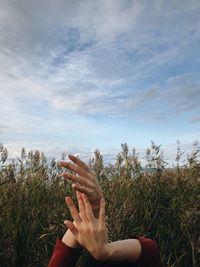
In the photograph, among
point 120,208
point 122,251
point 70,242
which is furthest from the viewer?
point 120,208

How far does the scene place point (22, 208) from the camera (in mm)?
5238

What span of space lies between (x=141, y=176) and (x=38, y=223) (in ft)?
5.58

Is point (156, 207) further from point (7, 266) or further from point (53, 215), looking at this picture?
point (7, 266)

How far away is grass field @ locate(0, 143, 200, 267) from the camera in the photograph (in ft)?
15.3

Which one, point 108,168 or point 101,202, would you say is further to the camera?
point 108,168

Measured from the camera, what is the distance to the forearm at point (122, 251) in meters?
2.23

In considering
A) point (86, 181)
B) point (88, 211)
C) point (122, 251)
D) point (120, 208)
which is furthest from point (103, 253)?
point (120, 208)

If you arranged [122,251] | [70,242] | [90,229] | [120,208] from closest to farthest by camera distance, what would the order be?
1. [90,229]
2. [122,251]
3. [70,242]
4. [120,208]

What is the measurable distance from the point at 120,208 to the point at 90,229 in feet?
8.95

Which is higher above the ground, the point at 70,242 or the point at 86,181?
the point at 86,181

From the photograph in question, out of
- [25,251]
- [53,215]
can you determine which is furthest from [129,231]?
[25,251]

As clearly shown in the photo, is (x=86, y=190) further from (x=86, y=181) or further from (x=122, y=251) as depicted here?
(x=122, y=251)

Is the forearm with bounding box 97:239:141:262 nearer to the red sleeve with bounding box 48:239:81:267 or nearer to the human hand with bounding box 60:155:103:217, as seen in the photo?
the human hand with bounding box 60:155:103:217

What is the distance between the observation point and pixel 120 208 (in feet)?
15.8
